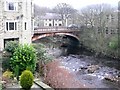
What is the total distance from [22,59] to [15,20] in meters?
10.1

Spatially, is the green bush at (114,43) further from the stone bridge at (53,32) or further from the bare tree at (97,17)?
the stone bridge at (53,32)

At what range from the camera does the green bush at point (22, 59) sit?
1753 cm

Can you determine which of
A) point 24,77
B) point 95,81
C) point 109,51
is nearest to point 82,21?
point 109,51

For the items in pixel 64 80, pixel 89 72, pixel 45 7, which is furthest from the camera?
pixel 45 7

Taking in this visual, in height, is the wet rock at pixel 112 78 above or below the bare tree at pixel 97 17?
below

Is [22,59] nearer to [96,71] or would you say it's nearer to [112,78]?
[112,78]

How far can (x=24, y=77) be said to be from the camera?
47.5 feet

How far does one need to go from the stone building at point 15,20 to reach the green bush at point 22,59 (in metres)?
7.62

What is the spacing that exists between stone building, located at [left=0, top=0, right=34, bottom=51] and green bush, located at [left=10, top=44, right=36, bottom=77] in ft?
25.0

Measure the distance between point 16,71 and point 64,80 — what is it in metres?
3.58

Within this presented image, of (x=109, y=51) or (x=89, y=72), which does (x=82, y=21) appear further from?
(x=89, y=72)

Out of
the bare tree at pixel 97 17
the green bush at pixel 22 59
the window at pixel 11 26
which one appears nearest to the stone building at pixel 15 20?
the window at pixel 11 26

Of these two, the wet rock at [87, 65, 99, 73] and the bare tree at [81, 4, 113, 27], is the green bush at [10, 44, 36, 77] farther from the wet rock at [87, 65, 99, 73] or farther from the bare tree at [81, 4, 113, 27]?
the bare tree at [81, 4, 113, 27]

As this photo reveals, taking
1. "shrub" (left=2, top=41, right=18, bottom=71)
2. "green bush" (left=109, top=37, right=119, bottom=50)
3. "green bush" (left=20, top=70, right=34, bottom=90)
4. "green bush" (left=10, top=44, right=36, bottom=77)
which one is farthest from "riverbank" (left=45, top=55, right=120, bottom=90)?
"green bush" (left=109, top=37, right=119, bottom=50)
